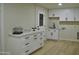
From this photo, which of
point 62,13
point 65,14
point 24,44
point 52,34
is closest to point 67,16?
point 65,14

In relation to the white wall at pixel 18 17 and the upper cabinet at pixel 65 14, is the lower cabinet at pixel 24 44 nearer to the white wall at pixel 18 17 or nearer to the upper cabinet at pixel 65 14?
the white wall at pixel 18 17

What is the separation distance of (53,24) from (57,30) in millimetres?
142

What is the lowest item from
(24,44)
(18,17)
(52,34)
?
(24,44)

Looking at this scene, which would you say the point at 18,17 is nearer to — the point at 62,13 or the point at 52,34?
the point at 52,34

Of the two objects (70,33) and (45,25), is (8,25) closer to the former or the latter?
(45,25)

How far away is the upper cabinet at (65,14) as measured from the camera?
7.43ft

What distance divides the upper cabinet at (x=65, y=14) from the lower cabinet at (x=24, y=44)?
1.80 feet

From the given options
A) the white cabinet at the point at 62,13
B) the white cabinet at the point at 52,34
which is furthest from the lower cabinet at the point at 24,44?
the white cabinet at the point at 62,13

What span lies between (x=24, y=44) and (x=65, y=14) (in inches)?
42.2

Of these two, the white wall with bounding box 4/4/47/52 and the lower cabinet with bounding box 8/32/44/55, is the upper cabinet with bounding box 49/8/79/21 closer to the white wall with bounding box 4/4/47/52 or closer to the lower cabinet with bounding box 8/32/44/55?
the white wall with bounding box 4/4/47/52

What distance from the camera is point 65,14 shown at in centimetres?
260

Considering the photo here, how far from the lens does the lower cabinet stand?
1.86 meters

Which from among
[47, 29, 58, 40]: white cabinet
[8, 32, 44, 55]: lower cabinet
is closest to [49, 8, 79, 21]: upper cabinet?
[47, 29, 58, 40]: white cabinet

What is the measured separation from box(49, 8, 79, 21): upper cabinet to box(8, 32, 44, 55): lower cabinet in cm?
55
